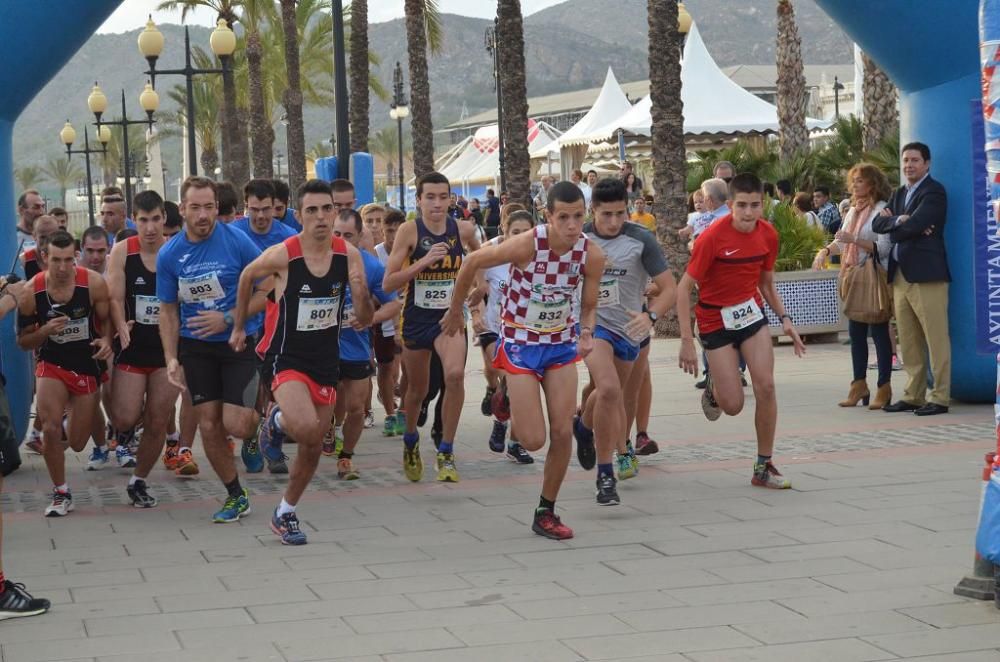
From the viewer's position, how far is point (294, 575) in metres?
6.59

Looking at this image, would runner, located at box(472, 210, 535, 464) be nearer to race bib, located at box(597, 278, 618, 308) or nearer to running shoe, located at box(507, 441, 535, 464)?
running shoe, located at box(507, 441, 535, 464)

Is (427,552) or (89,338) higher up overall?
(89,338)

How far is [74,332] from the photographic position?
8844 mm

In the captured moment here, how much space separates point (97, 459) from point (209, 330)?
2733 millimetres

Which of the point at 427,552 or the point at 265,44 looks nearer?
the point at 427,552

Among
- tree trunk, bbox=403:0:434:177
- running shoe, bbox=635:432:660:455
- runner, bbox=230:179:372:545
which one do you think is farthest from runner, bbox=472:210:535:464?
tree trunk, bbox=403:0:434:177

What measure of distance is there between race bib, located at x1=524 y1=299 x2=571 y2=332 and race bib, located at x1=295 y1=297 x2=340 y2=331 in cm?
103

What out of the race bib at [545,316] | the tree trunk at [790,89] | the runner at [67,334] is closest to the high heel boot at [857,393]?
the race bib at [545,316]

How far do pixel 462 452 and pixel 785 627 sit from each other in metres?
5.21

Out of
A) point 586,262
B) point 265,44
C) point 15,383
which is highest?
point 265,44

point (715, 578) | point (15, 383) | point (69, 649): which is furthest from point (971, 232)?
point (69, 649)

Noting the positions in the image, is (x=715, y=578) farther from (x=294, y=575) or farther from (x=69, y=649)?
(x=69, y=649)

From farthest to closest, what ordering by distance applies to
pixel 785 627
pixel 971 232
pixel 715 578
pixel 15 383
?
1. pixel 971 232
2. pixel 15 383
3. pixel 715 578
4. pixel 785 627

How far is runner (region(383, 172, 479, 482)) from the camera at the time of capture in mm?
9086
